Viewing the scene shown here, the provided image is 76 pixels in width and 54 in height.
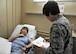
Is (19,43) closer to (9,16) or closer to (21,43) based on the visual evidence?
(21,43)

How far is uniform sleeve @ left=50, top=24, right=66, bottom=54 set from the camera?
1.43 m

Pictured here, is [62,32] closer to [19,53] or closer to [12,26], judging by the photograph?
[19,53]

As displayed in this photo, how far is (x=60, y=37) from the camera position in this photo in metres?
1.43

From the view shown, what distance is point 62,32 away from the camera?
1441mm

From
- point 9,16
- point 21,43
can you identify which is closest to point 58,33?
point 21,43

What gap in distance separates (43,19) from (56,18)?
1.53 metres

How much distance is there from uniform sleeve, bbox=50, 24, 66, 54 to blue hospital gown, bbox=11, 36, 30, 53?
1.11 m

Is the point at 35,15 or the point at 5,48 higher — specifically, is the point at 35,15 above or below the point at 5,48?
above

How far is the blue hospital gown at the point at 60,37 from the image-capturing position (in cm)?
143

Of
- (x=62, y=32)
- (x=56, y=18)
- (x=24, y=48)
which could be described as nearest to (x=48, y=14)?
(x=56, y=18)

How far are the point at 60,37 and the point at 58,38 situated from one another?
0.02 meters

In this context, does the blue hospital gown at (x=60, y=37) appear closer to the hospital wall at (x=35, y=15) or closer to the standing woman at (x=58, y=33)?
the standing woman at (x=58, y=33)

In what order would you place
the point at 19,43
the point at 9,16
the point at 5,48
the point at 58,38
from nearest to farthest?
the point at 58,38 → the point at 5,48 → the point at 19,43 → the point at 9,16

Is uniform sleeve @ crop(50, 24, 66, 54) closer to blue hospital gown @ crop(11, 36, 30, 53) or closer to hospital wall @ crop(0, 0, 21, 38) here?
blue hospital gown @ crop(11, 36, 30, 53)
